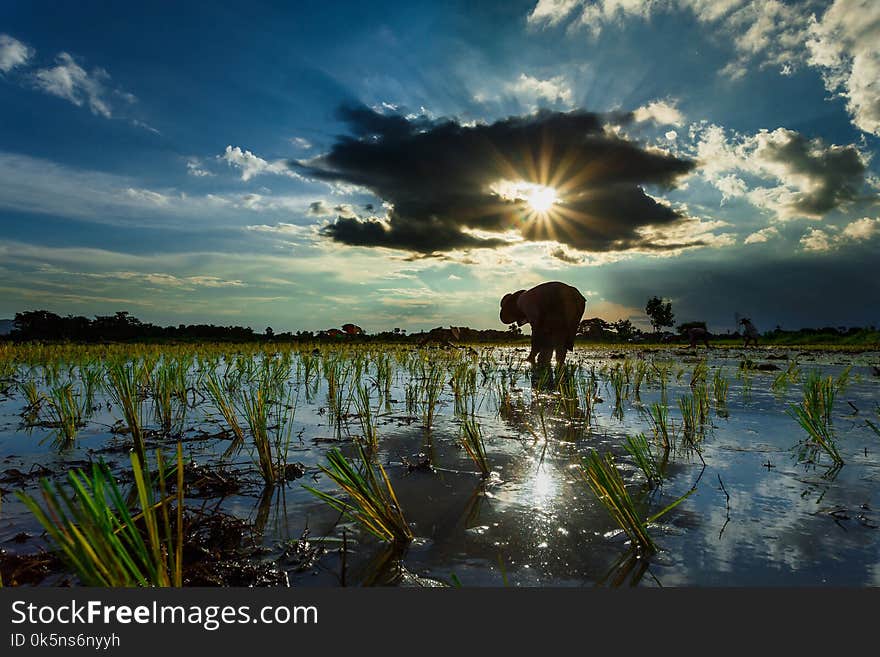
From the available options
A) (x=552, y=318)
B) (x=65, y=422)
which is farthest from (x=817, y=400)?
(x=552, y=318)

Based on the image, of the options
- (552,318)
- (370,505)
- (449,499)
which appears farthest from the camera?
(552,318)

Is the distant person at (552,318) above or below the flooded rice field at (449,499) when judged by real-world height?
above

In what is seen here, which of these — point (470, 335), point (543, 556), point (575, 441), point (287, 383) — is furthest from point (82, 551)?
point (470, 335)

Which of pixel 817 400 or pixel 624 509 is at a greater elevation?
pixel 817 400

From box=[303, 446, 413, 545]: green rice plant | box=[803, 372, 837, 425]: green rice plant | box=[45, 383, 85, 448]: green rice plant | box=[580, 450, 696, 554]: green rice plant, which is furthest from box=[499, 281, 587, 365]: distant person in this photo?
box=[303, 446, 413, 545]: green rice plant

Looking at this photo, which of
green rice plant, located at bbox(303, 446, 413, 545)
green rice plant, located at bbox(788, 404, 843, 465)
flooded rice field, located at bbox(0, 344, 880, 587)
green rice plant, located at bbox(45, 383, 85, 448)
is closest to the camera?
flooded rice field, located at bbox(0, 344, 880, 587)

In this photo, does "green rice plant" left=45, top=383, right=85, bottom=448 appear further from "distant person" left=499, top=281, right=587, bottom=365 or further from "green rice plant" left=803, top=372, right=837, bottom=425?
"distant person" left=499, top=281, right=587, bottom=365

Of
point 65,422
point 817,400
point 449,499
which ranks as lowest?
point 449,499

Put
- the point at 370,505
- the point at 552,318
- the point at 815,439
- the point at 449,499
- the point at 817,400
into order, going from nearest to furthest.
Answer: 1. the point at 370,505
2. the point at 449,499
3. the point at 815,439
4. the point at 817,400
5. the point at 552,318

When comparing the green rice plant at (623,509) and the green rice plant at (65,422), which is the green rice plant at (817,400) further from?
the green rice plant at (65,422)

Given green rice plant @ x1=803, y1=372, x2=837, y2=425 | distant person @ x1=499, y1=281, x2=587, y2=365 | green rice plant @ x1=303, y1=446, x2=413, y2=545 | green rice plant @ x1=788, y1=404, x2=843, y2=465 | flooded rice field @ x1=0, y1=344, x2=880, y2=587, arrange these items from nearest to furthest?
flooded rice field @ x1=0, y1=344, x2=880, y2=587 < green rice plant @ x1=303, y1=446, x2=413, y2=545 < green rice plant @ x1=788, y1=404, x2=843, y2=465 < green rice plant @ x1=803, y1=372, x2=837, y2=425 < distant person @ x1=499, y1=281, x2=587, y2=365

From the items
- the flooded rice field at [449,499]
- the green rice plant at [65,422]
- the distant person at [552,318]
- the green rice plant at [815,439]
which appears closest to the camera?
the flooded rice field at [449,499]

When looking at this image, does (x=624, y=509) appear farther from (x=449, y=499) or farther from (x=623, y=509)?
(x=449, y=499)

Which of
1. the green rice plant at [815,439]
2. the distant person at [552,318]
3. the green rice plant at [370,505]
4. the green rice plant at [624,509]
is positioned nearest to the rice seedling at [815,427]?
the green rice plant at [815,439]
